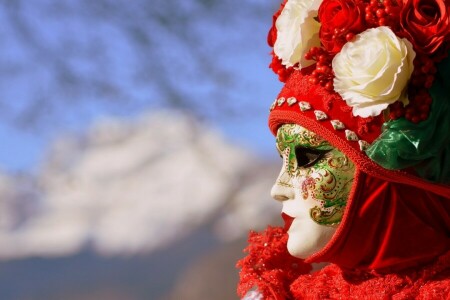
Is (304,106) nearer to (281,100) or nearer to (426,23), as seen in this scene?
(281,100)

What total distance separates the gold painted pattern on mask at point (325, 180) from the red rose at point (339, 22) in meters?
0.18

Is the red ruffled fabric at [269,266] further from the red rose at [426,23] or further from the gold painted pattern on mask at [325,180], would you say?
the red rose at [426,23]

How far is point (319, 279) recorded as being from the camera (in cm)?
185

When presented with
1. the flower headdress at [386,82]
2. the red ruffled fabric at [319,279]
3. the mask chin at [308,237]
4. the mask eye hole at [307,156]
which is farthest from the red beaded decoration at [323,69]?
the red ruffled fabric at [319,279]

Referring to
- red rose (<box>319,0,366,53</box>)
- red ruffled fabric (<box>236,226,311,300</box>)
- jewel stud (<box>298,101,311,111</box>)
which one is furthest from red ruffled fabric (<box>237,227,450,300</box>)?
red rose (<box>319,0,366,53</box>)

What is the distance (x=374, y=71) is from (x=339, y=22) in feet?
0.42

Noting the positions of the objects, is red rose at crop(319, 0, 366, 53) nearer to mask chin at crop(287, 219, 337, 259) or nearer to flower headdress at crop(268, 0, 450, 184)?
flower headdress at crop(268, 0, 450, 184)

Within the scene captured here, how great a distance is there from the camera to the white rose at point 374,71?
1583 millimetres

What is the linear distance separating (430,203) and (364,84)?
0.28 metres

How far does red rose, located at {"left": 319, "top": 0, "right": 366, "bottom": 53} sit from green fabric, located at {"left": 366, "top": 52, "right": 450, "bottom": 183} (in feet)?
0.57

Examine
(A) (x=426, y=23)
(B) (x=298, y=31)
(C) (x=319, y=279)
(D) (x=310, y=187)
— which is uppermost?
(B) (x=298, y=31)

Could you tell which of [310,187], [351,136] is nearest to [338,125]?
[351,136]

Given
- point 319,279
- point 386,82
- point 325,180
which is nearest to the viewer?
point 386,82

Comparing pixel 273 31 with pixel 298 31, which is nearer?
pixel 298 31
